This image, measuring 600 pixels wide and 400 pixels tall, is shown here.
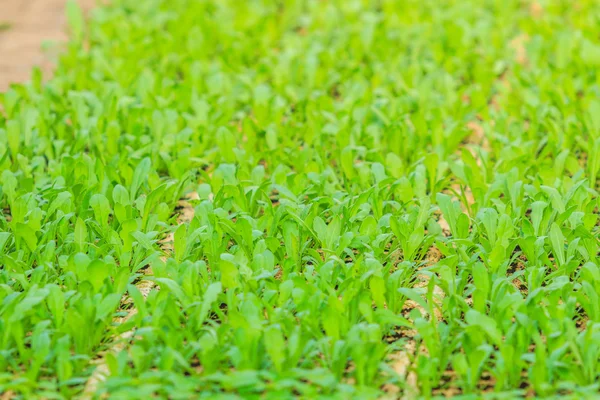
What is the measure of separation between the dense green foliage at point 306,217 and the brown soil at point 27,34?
28 centimetres

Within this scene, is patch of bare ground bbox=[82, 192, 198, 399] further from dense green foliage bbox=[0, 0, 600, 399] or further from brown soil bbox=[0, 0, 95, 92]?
brown soil bbox=[0, 0, 95, 92]

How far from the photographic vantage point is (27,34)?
519 centimetres

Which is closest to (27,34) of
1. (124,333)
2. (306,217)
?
(306,217)

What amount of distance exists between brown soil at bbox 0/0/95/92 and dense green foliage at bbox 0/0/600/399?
0.93 feet

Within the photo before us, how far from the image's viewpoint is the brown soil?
468cm

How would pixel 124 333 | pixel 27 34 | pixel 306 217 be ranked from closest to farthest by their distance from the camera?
1. pixel 124 333
2. pixel 306 217
3. pixel 27 34

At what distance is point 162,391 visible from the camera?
220 cm

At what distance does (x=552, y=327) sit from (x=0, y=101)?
2796 mm

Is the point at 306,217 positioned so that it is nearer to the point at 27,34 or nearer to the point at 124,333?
the point at 124,333

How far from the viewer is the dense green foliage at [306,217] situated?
7.45 ft

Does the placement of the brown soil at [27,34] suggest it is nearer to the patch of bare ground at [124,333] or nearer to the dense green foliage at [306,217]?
the dense green foliage at [306,217]

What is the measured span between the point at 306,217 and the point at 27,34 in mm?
3152

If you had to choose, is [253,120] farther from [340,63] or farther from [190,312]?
[190,312]

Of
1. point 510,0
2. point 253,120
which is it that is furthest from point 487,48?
point 253,120
